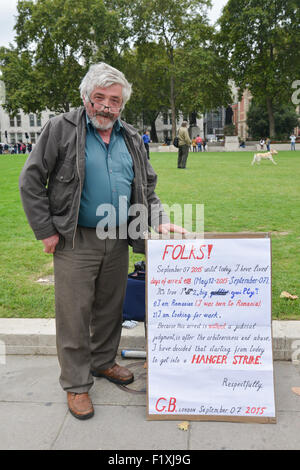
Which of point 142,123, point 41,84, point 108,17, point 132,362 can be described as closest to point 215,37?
point 108,17

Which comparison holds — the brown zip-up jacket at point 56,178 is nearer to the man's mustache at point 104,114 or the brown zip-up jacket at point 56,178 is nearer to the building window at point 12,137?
the man's mustache at point 104,114

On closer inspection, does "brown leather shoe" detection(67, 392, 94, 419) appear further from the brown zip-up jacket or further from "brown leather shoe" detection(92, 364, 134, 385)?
the brown zip-up jacket

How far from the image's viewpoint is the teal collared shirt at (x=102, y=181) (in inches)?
110

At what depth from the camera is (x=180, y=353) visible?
2.88 metres

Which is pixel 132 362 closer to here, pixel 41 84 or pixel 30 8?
pixel 41 84

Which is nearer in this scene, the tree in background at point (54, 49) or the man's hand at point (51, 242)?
the man's hand at point (51, 242)

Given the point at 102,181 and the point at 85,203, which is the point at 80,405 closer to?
the point at 85,203

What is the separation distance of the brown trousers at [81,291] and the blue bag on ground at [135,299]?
736 millimetres

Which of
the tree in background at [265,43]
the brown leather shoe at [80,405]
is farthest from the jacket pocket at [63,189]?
the tree in background at [265,43]

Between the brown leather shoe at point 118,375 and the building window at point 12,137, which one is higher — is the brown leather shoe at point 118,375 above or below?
below

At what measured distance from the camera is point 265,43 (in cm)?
4278

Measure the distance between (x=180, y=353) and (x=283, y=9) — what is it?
4565cm

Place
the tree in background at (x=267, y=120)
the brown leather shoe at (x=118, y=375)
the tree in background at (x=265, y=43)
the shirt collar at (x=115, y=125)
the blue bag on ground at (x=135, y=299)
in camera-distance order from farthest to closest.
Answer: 1. the tree in background at (x=267, y=120)
2. the tree in background at (x=265, y=43)
3. the blue bag on ground at (x=135, y=299)
4. the brown leather shoe at (x=118, y=375)
5. the shirt collar at (x=115, y=125)

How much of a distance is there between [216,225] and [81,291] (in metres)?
4.95
